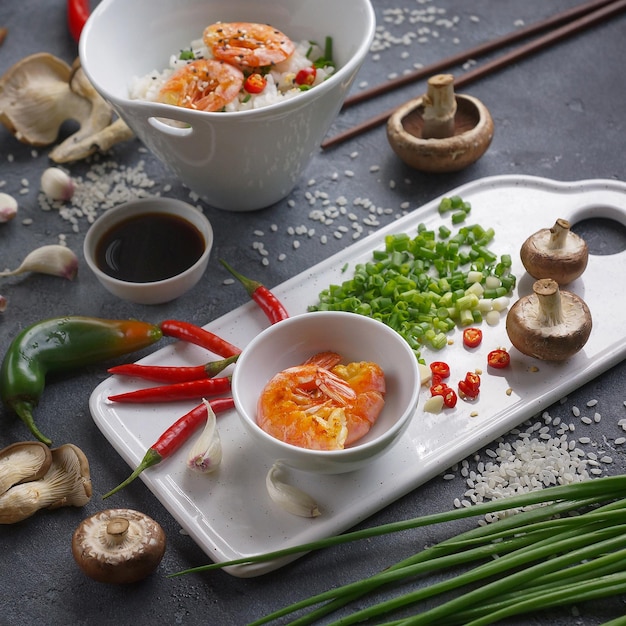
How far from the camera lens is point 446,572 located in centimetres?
203

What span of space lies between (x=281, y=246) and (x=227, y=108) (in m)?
0.51

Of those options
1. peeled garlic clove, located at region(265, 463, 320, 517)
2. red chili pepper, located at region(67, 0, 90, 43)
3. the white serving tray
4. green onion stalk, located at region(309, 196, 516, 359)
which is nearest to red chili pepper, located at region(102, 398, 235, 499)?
the white serving tray

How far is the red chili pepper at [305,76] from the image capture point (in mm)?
2846

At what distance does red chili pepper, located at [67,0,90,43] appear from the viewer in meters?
3.78

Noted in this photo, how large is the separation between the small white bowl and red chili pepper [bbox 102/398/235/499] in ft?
0.54

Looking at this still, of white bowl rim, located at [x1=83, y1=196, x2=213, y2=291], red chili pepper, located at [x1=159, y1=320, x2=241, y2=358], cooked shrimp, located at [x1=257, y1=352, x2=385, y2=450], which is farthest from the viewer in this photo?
white bowl rim, located at [x1=83, y1=196, x2=213, y2=291]

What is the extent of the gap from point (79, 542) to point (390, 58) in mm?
2515

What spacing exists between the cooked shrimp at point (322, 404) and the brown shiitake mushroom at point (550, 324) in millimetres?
447

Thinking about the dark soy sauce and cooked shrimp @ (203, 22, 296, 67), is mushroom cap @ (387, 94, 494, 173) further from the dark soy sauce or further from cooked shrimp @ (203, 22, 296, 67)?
the dark soy sauce

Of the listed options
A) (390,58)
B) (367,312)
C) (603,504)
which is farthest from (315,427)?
(390,58)

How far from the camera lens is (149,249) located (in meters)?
2.81

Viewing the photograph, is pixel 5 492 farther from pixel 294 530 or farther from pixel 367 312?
pixel 367 312

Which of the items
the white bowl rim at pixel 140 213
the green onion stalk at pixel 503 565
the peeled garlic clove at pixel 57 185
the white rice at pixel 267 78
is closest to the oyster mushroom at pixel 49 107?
the peeled garlic clove at pixel 57 185

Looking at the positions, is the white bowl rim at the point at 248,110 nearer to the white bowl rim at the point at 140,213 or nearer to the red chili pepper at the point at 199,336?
the white bowl rim at the point at 140,213
